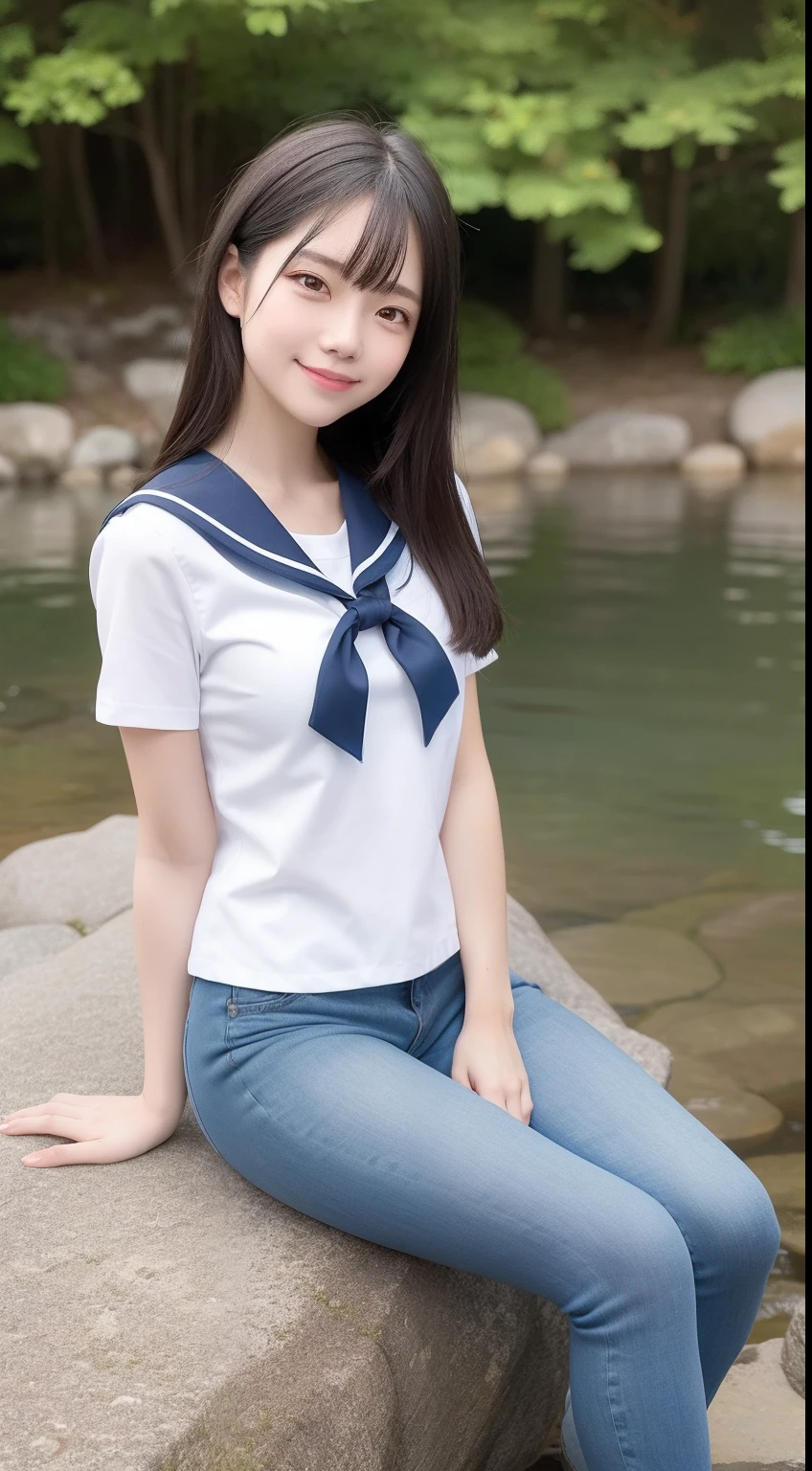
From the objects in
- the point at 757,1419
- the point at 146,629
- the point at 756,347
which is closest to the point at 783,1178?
the point at 757,1419

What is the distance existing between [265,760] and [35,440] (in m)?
11.3

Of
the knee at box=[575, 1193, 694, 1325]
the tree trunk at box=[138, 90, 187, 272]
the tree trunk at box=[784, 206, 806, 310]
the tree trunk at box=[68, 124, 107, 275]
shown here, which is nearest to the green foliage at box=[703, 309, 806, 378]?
the tree trunk at box=[784, 206, 806, 310]

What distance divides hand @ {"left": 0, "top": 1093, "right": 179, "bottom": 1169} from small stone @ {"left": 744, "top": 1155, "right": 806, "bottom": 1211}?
50.5 inches

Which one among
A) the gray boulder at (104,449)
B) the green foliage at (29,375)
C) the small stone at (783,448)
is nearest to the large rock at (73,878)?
the gray boulder at (104,449)

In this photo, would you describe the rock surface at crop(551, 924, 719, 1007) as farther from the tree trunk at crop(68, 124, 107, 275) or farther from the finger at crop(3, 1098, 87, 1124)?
the tree trunk at crop(68, 124, 107, 275)

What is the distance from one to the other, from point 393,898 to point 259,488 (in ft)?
1.63

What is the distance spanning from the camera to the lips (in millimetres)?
1692

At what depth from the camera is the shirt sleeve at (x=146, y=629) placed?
1604 mm

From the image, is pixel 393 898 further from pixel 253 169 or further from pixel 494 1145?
pixel 253 169

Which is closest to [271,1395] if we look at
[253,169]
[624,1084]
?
[624,1084]

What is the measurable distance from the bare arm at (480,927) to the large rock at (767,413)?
11.5 m

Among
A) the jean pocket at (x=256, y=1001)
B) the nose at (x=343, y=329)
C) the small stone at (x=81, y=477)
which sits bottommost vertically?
the small stone at (x=81, y=477)

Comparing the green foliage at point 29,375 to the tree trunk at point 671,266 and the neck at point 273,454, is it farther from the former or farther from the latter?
the neck at point 273,454

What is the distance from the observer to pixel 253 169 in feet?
5.54
